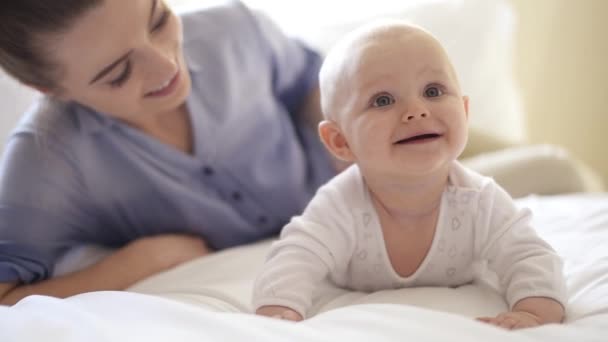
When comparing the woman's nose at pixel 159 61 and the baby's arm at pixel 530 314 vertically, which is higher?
the woman's nose at pixel 159 61

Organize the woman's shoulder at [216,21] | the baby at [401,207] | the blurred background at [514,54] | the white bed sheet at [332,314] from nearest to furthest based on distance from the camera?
the white bed sheet at [332,314] → the baby at [401,207] → the woman's shoulder at [216,21] → the blurred background at [514,54]

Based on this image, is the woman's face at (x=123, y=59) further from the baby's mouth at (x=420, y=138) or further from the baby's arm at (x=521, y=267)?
the baby's arm at (x=521, y=267)

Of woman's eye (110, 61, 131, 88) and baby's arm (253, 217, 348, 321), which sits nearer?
baby's arm (253, 217, 348, 321)

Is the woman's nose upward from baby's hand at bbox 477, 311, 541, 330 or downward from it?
upward

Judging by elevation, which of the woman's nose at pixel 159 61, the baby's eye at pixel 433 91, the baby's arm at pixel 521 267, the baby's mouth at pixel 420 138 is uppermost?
the baby's eye at pixel 433 91

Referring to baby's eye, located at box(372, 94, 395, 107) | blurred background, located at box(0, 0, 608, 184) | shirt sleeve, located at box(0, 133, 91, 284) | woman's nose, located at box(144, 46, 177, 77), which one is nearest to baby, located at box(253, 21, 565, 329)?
baby's eye, located at box(372, 94, 395, 107)

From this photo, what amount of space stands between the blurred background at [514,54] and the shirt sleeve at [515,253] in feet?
2.03

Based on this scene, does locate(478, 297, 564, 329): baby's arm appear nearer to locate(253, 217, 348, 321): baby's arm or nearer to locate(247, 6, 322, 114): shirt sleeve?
locate(253, 217, 348, 321): baby's arm

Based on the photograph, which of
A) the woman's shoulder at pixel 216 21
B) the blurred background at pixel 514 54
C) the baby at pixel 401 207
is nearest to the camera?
the baby at pixel 401 207

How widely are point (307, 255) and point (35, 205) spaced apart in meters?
0.43

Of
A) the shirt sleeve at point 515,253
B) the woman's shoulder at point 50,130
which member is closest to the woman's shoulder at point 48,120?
the woman's shoulder at point 50,130

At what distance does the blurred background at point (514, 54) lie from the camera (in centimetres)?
133

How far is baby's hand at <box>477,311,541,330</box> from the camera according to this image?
59 cm

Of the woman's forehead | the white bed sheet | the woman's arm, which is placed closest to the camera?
the white bed sheet
